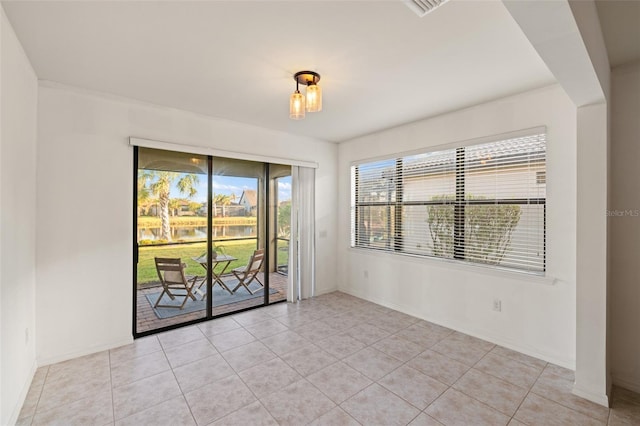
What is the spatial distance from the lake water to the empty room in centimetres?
3

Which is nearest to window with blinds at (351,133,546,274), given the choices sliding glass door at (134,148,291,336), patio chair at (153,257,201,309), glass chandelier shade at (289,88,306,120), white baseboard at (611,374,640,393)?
white baseboard at (611,374,640,393)

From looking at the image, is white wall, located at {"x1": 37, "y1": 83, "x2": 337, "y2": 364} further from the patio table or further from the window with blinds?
the window with blinds

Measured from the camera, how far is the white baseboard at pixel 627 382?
2.37 meters

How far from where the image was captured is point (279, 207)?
4504mm

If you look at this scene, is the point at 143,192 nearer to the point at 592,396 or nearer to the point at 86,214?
the point at 86,214

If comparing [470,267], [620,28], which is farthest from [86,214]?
[620,28]

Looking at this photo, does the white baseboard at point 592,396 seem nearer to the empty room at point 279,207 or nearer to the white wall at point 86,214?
the empty room at point 279,207

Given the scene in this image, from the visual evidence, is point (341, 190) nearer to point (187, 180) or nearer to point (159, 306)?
point (187, 180)

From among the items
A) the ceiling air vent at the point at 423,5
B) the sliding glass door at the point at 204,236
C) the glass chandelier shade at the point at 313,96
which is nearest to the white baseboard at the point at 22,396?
the sliding glass door at the point at 204,236

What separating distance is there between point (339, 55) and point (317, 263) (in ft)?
11.0

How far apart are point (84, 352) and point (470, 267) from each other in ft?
13.7

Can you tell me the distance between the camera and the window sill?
9.37 feet

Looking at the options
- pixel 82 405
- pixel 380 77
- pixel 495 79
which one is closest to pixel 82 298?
pixel 82 405

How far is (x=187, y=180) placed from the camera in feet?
11.9
